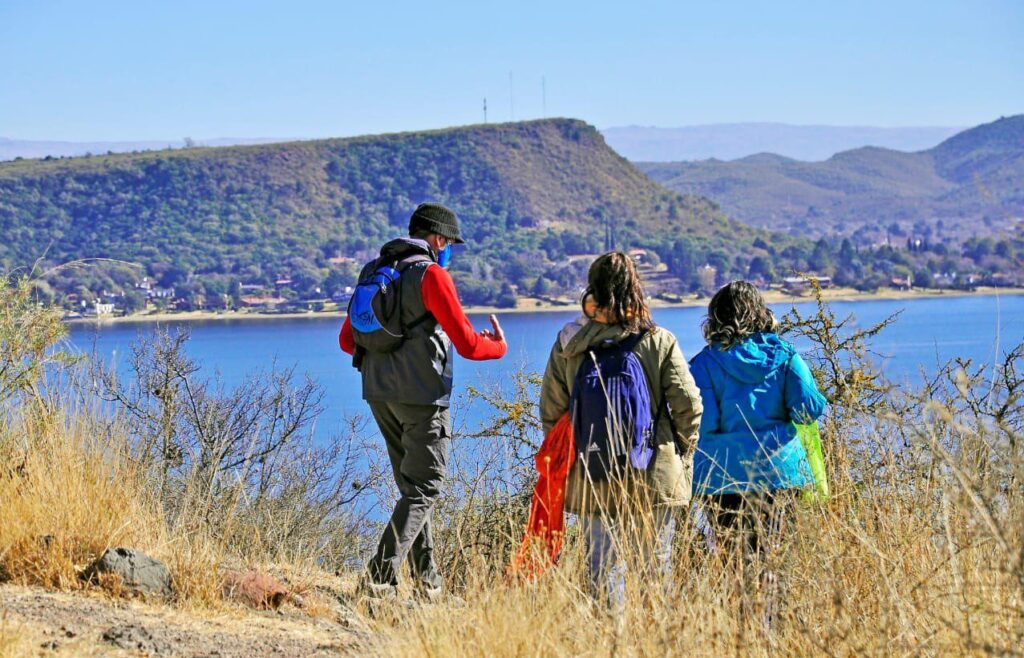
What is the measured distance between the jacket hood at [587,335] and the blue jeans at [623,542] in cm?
56

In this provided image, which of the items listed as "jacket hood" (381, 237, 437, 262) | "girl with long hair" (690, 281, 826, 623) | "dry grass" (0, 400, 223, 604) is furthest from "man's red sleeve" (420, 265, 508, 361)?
"dry grass" (0, 400, 223, 604)

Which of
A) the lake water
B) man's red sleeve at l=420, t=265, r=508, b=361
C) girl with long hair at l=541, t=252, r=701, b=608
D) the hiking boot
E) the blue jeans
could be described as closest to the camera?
the blue jeans

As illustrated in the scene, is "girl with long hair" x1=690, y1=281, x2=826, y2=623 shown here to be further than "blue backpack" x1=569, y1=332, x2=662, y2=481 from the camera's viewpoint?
Yes

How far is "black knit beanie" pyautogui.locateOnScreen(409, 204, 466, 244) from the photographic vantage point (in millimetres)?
4887

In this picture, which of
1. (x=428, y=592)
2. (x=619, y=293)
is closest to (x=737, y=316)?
(x=619, y=293)

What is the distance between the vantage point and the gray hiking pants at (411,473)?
4.69 m

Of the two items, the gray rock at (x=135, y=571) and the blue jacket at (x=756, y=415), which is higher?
the blue jacket at (x=756, y=415)

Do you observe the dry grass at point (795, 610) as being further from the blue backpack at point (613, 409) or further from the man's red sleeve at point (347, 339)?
the man's red sleeve at point (347, 339)

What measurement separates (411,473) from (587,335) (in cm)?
104

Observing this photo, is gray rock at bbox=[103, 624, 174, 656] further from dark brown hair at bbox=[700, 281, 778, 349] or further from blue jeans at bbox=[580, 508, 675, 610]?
dark brown hair at bbox=[700, 281, 778, 349]

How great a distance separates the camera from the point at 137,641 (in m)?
3.94

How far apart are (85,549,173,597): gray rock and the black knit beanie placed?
1609mm

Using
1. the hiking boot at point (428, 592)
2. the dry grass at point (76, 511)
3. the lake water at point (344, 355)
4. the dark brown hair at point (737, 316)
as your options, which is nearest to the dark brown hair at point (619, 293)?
the dark brown hair at point (737, 316)

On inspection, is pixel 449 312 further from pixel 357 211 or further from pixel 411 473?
pixel 357 211
